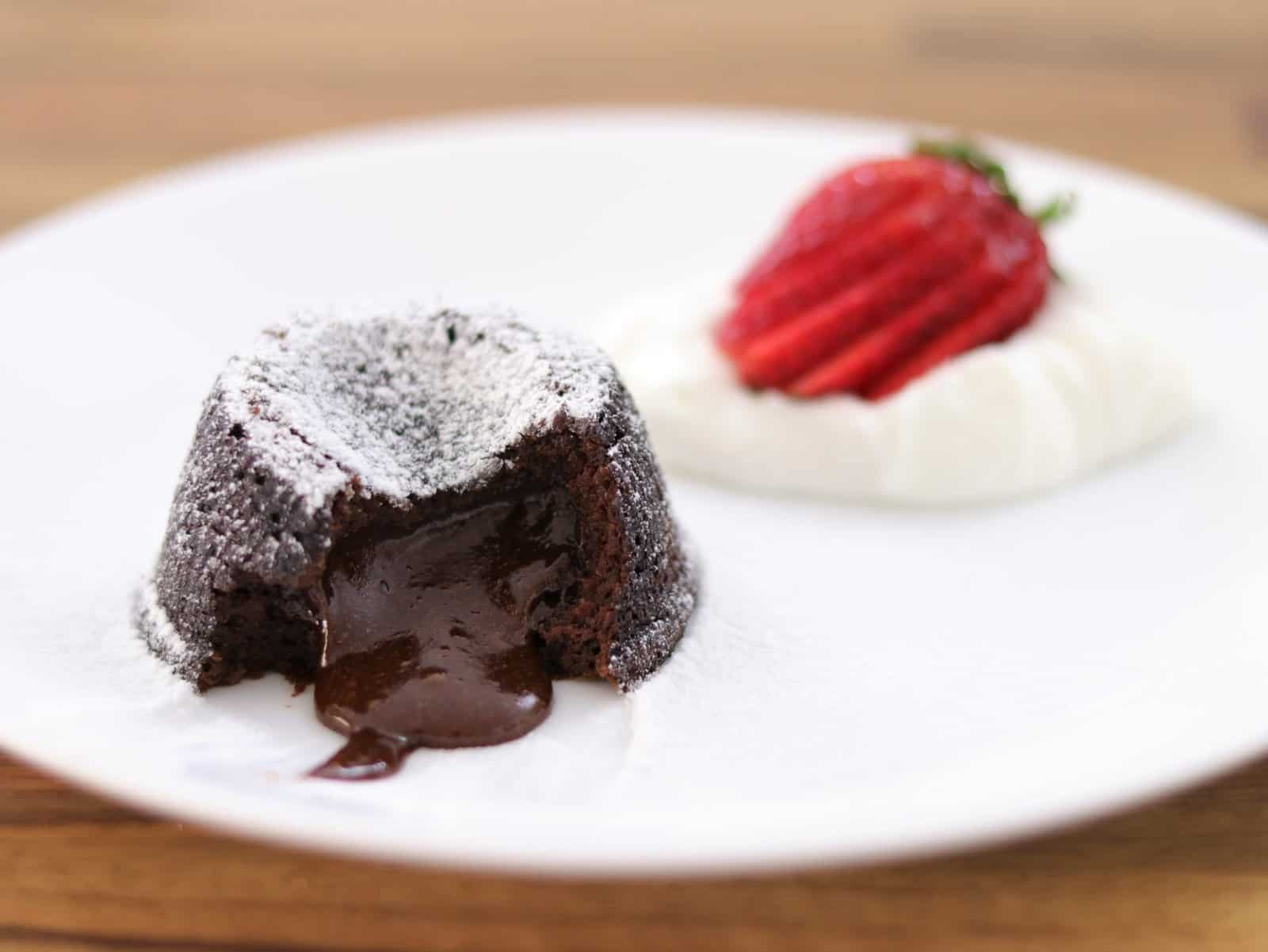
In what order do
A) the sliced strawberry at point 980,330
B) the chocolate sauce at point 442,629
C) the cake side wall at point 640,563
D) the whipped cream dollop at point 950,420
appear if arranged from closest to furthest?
the chocolate sauce at point 442,629, the cake side wall at point 640,563, the whipped cream dollop at point 950,420, the sliced strawberry at point 980,330

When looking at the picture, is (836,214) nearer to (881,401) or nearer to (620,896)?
(881,401)

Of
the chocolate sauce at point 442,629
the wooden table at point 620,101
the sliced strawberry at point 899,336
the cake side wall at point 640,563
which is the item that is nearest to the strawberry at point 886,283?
the sliced strawberry at point 899,336

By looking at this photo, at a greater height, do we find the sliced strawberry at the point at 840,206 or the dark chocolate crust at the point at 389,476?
the sliced strawberry at the point at 840,206

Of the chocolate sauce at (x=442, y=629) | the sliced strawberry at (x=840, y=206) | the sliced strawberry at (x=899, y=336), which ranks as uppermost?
the sliced strawberry at (x=840, y=206)

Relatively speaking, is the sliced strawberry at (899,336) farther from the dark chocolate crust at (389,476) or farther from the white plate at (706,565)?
the dark chocolate crust at (389,476)

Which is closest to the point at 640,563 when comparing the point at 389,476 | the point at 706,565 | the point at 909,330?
the point at 706,565

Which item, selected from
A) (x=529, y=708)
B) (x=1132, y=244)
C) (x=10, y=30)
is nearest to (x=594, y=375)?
(x=529, y=708)

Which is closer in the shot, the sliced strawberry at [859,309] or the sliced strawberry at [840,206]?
the sliced strawberry at [859,309]
